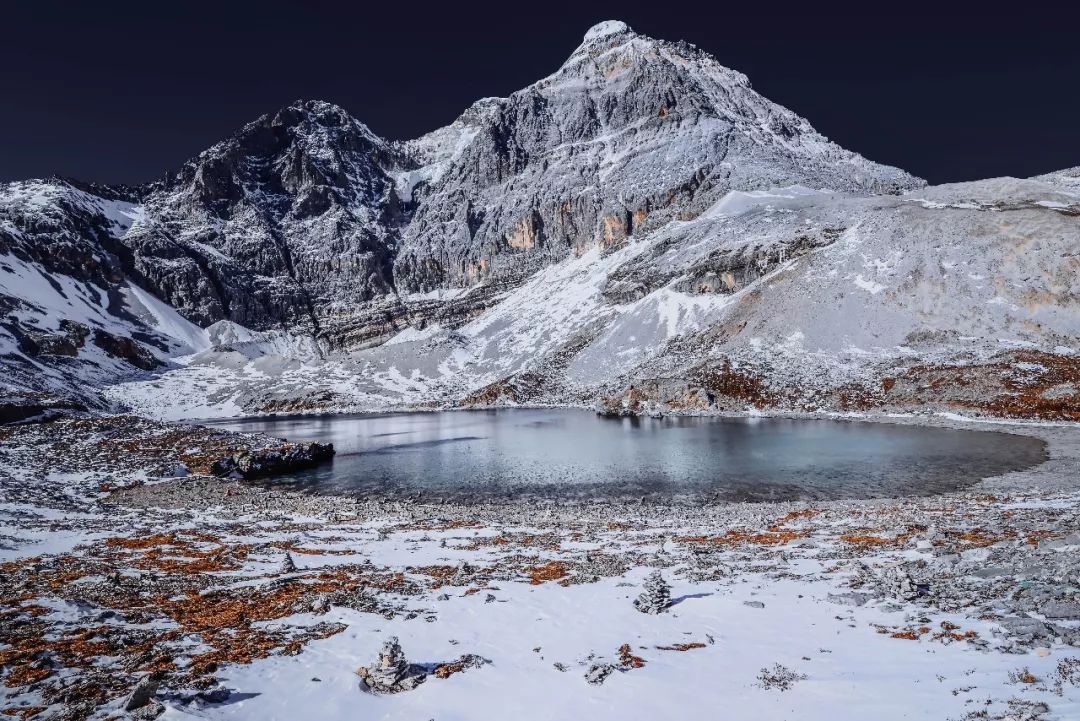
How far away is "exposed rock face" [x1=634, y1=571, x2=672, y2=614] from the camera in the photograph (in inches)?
579

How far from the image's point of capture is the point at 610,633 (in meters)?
13.4

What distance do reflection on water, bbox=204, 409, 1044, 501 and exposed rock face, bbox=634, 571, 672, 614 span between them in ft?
77.3

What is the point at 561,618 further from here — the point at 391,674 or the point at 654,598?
the point at 391,674

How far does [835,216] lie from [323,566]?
14411cm

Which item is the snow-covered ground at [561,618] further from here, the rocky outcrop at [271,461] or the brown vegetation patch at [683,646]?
the rocky outcrop at [271,461]

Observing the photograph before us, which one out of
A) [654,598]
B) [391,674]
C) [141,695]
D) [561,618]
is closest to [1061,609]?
[654,598]

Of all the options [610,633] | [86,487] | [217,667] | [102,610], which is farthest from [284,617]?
[86,487]

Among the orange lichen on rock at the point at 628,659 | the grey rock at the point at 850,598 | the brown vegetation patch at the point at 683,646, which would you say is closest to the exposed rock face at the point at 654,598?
the brown vegetation patch at the point at 683,646

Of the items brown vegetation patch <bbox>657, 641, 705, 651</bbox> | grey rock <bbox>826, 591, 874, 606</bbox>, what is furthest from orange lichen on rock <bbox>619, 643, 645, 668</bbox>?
grey rock <bbox>826, 591, 874, 606</bbox>

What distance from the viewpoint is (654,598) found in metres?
15.0

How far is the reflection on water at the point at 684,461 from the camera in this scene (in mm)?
40781

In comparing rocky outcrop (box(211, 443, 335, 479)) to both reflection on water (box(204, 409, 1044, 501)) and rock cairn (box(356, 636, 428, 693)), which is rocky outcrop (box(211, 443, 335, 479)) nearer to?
reflection on water (box(204, 409, 1044, 501))

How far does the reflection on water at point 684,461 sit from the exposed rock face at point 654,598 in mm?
23575

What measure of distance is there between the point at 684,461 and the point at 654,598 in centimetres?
3781
